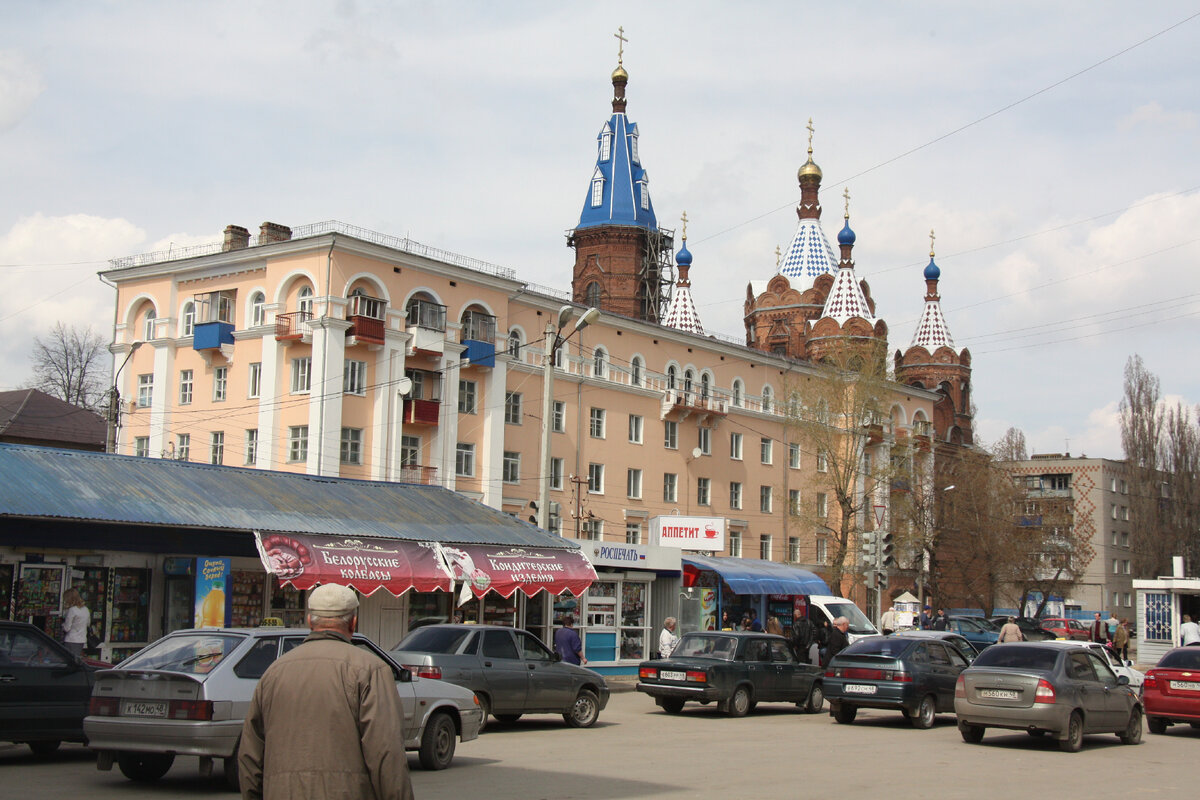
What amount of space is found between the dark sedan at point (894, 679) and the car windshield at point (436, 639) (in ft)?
23.5

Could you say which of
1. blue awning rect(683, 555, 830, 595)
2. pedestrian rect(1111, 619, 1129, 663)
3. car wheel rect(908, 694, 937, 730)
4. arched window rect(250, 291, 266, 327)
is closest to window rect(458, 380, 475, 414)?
arched window rect(250, 291, 266, 327)

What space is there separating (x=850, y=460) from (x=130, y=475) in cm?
3694

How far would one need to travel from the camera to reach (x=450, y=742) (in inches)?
569

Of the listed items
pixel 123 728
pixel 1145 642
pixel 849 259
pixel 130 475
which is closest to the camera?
pixel 123 728

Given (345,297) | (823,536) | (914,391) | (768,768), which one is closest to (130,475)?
(768,768)

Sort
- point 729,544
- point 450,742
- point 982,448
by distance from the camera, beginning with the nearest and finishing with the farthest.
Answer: point 450,742
point 729,544
point 982,448

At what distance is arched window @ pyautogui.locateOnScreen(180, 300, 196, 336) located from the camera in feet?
156

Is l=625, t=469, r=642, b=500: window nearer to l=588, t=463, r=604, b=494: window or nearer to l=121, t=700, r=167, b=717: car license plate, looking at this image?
l=588, t=463, r=604, b=494: window

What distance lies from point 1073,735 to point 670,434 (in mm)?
39061

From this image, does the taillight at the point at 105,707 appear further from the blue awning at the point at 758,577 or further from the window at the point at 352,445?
the window at the point at 352,445

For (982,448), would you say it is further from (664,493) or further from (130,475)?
(130,475)

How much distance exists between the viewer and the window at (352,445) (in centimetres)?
4269

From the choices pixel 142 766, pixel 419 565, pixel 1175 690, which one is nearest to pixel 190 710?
pixel 142 766

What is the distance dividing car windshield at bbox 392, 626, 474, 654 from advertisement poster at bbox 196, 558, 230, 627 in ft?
21.7
